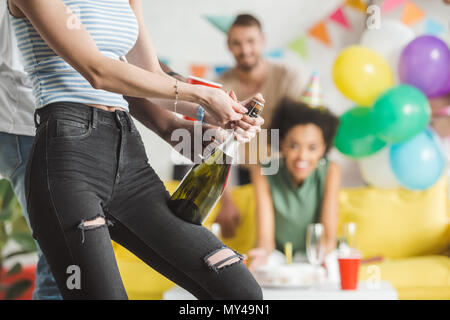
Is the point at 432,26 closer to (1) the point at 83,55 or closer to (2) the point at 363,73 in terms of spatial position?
(2) the point at 363,73

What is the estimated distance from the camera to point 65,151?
1.97 feet

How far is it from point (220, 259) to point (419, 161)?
4.72ft

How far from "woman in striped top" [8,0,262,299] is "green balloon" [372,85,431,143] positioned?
4.23ft

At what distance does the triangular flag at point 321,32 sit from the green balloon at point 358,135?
508 millimetres

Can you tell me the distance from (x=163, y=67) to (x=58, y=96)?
0.58 ft

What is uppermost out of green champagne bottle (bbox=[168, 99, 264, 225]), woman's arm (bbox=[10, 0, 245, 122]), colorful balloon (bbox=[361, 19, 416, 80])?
colorful balloon (bbox=[361, 19, 416, 80])

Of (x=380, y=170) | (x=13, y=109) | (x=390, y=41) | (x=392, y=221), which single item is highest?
(x=390, y=41)

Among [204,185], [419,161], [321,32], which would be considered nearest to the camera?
[204,185]

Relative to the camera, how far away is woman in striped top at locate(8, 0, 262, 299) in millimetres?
583

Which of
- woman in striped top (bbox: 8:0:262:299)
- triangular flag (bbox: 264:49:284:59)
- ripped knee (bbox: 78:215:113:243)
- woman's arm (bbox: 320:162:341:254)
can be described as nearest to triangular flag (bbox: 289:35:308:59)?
triangular flag (bbox: 264:49:284:59)

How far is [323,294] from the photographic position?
1081mm

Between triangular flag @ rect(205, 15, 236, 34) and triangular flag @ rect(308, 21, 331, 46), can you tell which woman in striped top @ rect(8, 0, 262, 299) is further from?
triangular flag @ rect(308, 21, 331, 46)

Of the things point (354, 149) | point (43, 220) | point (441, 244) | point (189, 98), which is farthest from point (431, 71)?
point (43, 220)

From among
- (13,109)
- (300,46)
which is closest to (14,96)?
(13,109)
